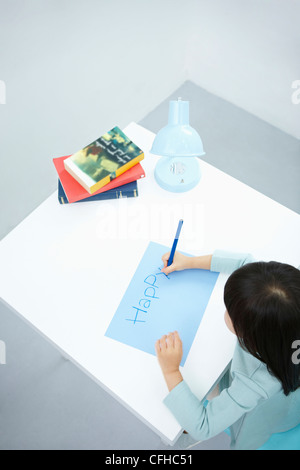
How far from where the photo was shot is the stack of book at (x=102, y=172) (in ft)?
3.91

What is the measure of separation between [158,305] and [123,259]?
0.55 ft

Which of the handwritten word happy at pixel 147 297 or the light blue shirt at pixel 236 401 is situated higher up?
the handwritten word happy at pixel 147 297

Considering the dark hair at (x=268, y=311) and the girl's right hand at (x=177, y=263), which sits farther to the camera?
the girl's right hand at (x=177, y=263)

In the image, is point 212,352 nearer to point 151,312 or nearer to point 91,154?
point 151,312

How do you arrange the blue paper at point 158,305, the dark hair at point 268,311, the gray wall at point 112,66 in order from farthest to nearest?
the gray wall at point 112,66
the blue paper at point 158,305
the dark hair at point 268,311

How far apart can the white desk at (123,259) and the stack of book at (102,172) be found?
38 millimetres

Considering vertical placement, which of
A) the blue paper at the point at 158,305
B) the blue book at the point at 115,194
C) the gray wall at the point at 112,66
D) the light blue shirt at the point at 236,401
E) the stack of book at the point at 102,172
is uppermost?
the gray wall at the point at 112,66

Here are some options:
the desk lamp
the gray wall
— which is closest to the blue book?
the desk lamp

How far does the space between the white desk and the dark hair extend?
0.53ft

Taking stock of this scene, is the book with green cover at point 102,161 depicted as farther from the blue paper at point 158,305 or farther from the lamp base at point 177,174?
the blue paper at point 158,305

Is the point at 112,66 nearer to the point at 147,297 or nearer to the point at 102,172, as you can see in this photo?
the point at 102,172

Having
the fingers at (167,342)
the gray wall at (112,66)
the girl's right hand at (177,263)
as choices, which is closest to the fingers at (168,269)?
the girl's right hand at (177,263)

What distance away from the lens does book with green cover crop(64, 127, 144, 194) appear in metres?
1.19
